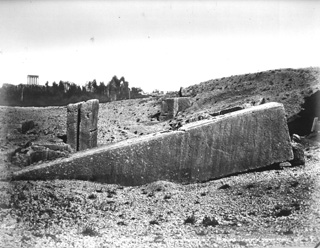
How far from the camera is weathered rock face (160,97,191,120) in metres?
19.6

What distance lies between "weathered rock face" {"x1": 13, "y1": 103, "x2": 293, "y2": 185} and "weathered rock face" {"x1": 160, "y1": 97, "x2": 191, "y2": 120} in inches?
432

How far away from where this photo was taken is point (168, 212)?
22.4 feet

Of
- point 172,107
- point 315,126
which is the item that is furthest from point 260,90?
point 315,126

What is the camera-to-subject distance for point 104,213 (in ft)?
22.0

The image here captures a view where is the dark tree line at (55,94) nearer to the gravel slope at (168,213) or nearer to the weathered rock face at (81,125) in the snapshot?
the weathered rock face at (81,125)

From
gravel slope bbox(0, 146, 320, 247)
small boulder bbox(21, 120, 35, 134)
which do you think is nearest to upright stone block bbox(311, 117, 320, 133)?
gravel slope bbox(0, 146, 320, 247)

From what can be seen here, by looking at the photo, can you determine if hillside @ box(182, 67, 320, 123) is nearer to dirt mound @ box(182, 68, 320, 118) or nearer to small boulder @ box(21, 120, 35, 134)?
dirt mound @ box(182, 68, 320, 118)

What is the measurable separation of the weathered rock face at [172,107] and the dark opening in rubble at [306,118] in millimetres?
6968

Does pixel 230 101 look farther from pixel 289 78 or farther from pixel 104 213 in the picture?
pixel 104 213

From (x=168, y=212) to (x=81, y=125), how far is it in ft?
16.4

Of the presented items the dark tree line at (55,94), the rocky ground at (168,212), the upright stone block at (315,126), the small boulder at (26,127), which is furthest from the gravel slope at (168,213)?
the dark tree line at (55,94)

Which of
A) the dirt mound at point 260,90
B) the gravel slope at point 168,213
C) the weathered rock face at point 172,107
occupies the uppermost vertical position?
the dirt mound at point 260,90

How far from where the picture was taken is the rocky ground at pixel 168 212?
5.43m

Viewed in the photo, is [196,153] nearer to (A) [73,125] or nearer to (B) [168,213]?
(B) [168,213]
